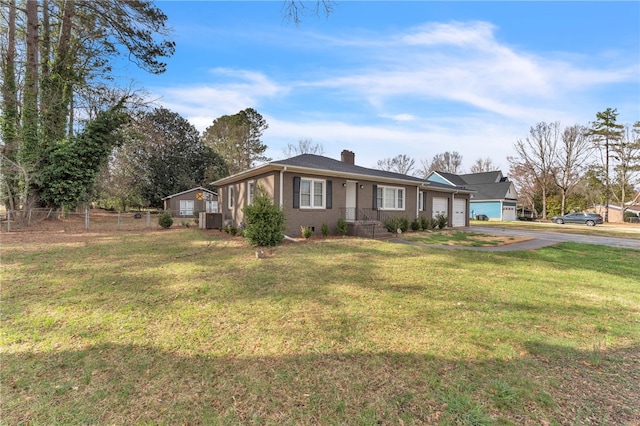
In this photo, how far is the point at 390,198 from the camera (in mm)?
14844

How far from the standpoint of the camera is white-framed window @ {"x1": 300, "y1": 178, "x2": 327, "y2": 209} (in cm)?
1176

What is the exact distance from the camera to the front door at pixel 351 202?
13086 mm

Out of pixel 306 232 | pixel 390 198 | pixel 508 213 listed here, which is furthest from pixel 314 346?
pixel 508 213

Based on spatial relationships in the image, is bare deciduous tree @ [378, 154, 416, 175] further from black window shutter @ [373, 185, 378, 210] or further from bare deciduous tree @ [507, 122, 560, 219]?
black window shutter @ [373, 185, 378, 210]

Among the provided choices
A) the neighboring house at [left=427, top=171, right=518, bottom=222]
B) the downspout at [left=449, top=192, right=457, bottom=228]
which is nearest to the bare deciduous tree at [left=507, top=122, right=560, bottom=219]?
the neighboring house at [left=427, top=171, right=518, bottom=222]

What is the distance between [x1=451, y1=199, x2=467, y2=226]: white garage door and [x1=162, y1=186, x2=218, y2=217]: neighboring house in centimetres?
2198

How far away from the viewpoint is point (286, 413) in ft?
6.91

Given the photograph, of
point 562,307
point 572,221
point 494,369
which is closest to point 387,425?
point 494,369

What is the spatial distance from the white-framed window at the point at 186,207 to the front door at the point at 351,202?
21.9 meters

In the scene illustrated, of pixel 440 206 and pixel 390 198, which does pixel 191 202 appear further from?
pixel 440 206

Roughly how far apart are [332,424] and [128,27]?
1884cm

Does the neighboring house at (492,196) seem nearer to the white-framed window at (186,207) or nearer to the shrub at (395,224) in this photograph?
the shrub at (395,224)

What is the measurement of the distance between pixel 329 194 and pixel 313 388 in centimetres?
1017

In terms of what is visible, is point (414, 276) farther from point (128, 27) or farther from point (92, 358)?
point (128, 27)
